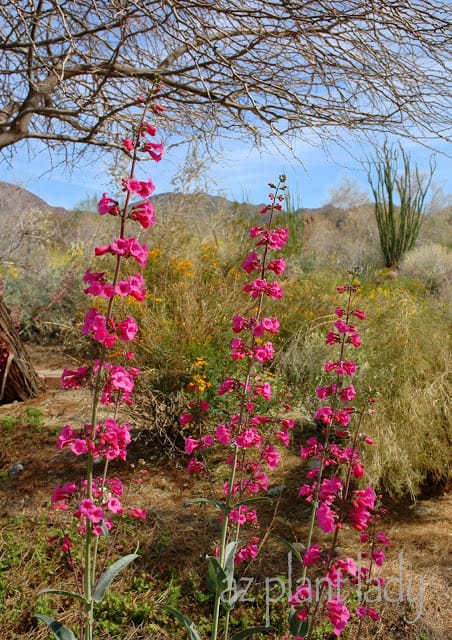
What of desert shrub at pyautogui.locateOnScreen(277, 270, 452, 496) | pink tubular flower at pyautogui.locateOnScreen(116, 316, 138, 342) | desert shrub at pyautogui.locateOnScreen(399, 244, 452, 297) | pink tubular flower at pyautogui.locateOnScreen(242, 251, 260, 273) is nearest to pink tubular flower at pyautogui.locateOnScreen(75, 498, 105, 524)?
pink tubular flower at pyautogui.locateOnScreen(116, 316, 138, 342)

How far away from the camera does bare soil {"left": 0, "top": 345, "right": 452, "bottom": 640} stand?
2500 millimetres

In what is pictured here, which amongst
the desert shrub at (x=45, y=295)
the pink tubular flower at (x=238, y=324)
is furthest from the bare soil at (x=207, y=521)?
the desert shrub at (x=45, y=295)

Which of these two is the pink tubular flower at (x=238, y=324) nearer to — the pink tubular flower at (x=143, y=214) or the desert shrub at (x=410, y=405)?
the pink tubular flower at (x=143, y=214)

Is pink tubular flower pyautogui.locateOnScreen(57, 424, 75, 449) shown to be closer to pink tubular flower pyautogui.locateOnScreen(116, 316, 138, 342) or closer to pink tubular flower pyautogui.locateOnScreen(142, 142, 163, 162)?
pink tubular flower pyautogui.locateOnScreen(116, 316, 138, 342)

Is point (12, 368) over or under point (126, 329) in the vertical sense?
under

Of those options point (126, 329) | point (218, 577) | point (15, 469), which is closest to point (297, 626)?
point (218, 577)

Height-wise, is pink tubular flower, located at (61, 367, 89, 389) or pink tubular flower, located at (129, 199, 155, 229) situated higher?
pink tubular flower, located at (129, 199, 155, 229)

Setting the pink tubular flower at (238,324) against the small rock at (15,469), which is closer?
the pink tubular flower at (238,324)

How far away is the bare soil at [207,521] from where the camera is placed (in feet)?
8.20

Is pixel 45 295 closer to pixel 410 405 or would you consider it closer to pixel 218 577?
pixel 410 405

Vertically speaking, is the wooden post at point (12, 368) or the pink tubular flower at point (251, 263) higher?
the pink tubular flower at point (251, 263)

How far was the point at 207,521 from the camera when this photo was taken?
317cm

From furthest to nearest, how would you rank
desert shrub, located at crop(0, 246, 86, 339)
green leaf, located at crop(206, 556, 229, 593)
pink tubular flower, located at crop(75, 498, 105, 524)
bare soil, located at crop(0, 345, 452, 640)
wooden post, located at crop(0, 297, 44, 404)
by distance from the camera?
desert shrub, located at crop(0, 246, 86, 339)
wooden post, located at crop(0, 297, 44, 404)
bare soil, located at crop(0, 345, 452, 640)
green leaf, located at crop(206, 556, 229, 593)
pink tubular flower, located at crop(75, 498, 105, 524)

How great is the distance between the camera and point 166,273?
20.1ft
